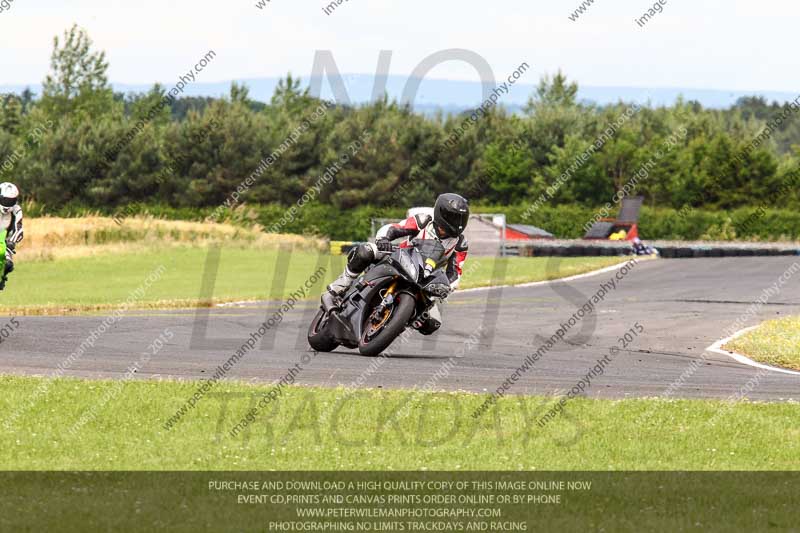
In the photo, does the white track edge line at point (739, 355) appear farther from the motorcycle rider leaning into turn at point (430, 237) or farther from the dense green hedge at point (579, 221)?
the dense green hedge at point (579, 221)

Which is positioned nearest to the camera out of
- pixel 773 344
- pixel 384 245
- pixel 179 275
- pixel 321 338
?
pixel 384 245

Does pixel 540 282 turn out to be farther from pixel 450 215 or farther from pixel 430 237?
pixel 450 215

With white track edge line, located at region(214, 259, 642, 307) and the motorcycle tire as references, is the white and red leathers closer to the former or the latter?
the motorcycle tire

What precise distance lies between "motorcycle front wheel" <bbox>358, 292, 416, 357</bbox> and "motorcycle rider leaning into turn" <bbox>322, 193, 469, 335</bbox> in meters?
0.41

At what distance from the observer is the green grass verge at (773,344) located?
1884cm

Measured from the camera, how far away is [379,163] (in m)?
82.0

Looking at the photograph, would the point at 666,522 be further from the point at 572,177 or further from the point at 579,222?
the point at 572,177

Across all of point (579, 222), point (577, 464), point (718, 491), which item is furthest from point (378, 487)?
point (579, 222)

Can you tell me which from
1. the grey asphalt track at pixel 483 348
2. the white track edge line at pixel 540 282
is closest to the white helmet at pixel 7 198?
the grey asphalt track at pixel 483 348

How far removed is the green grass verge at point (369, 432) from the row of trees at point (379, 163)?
221ft

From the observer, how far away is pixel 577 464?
1016 cm

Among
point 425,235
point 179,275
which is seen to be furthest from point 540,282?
point 425,235

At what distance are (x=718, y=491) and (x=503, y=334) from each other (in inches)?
505

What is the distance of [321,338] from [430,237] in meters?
2.53
